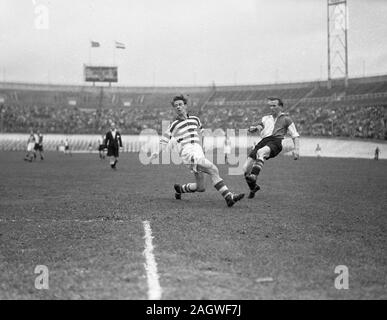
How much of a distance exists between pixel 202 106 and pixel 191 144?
59300 mm

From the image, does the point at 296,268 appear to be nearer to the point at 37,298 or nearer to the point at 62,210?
the point at 37,298

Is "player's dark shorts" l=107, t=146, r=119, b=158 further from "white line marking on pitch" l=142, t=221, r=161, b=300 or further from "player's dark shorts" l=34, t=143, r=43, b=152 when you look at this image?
"white line marking on pitch" l=142, t=221, r=161, b=300

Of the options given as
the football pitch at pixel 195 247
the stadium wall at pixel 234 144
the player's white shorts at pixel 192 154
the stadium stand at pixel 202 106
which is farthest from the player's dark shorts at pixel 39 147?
the stadium stand at pixel 202 106

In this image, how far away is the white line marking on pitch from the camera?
371cm

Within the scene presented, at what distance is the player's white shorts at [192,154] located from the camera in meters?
8.91

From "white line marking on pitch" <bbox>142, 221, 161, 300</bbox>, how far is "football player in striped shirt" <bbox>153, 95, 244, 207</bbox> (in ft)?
9.99

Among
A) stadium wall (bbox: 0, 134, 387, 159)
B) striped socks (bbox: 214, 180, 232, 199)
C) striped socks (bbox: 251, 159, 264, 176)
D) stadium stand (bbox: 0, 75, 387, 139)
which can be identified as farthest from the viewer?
stadium stand (bbox: 0, 75, 387, 139)

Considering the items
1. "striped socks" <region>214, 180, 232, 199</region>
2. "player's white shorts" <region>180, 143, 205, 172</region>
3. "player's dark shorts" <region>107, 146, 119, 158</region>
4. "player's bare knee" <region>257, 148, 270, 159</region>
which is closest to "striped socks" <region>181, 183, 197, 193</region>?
"player's white shorts" <region>180, 143, 205, 172</region>

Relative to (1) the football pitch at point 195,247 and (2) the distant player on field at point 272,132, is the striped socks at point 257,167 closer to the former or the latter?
(2) the distant player on field at point 272,132

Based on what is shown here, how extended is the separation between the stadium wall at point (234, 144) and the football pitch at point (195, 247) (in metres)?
23.8

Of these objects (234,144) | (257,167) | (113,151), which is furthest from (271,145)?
(234,144)
